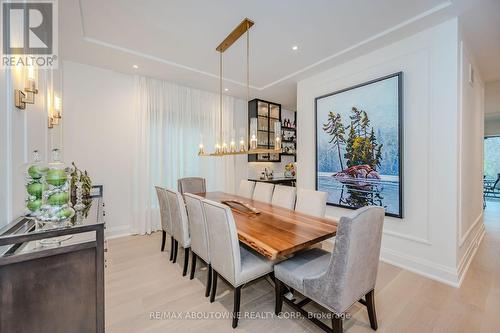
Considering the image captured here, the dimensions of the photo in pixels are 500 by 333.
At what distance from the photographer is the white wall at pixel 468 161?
2.45 meters

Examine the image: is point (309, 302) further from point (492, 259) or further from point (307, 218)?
point (492, 259)

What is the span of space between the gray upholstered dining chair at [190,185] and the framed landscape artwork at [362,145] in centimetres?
219

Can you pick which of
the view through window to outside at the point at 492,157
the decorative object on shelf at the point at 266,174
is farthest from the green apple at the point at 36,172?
the view through window to outside at the point at 492,157

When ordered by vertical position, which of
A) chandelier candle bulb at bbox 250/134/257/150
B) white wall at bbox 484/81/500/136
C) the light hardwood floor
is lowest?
the light hardwood floor

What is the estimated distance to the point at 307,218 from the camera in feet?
7.45

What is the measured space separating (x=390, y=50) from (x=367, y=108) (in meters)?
0.77

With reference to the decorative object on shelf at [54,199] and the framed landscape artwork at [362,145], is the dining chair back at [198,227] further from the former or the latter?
the framed landscape artwork at [362,145]

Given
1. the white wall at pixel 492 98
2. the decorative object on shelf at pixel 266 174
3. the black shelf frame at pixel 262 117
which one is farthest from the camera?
the decorative object on shelf at pixel 266 174

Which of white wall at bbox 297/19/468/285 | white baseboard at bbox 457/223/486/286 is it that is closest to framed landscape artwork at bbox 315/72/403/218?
white wall at bbox 297/19/468/285

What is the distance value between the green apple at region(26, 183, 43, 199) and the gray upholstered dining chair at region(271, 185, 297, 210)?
94.3 inches

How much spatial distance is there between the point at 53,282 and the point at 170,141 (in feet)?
11.4

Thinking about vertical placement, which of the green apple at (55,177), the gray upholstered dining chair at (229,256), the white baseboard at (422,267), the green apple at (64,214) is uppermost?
the green apple at (55,177)

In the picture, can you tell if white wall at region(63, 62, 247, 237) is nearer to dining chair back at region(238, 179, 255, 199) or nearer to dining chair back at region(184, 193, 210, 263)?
dining chair back at region(238, 179, 255, 199)

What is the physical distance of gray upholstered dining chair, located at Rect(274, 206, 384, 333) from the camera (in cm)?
135
